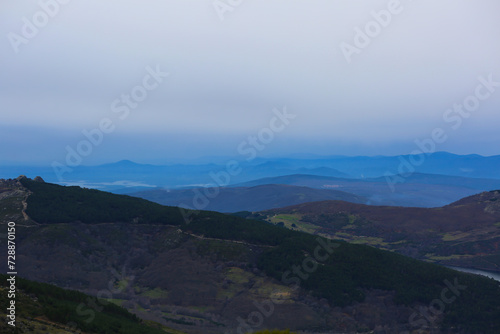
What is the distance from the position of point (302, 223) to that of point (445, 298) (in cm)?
7395

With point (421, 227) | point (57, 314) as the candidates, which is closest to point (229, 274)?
point (57, 314)

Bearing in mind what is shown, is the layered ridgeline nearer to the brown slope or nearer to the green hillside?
the green hillside

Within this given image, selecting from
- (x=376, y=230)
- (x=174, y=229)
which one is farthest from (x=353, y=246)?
(x=376, y=230)

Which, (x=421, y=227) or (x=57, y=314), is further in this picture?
(x=421, y=227)

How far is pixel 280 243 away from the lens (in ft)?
205

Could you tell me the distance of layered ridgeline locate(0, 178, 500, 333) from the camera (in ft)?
146

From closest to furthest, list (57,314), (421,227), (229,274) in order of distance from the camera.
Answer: (57,314), (229,274), (421,227)

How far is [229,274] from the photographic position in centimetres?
5400

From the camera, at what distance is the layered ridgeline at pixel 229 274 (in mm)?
44406

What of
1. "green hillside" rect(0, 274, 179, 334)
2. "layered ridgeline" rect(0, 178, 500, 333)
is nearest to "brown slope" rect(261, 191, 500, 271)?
"layered ridgeline" rect(0, 178, 500, 333)

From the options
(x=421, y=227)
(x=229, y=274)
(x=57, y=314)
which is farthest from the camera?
(x=421, y=227)

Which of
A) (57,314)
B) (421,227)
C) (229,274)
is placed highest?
(57,314)

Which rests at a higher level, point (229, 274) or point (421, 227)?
point (421, 227)

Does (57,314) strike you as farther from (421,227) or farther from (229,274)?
(421,227)
